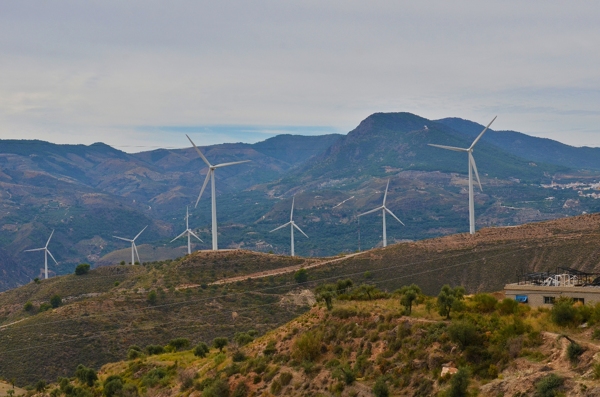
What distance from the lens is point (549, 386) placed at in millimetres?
37250

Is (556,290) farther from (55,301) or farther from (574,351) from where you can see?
(55,301)

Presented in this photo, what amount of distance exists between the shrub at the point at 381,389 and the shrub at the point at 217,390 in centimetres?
1512

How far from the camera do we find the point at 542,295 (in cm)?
5719

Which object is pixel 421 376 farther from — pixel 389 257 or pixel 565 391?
pixel 389 257

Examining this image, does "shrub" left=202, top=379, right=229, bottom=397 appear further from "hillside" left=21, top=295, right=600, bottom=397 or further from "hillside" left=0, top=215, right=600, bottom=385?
"hillside" left=0, top=215, right=600, bottom=385

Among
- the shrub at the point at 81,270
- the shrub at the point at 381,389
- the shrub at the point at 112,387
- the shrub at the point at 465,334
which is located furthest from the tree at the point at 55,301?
the shrub at the point at 465,334

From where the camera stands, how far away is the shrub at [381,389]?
4628 centimetres

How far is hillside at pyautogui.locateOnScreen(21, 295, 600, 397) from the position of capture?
40219 mm

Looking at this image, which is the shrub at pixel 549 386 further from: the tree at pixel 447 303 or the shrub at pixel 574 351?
the tree at pixel 447 303

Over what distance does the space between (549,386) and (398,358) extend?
13493mm

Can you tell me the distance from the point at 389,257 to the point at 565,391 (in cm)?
10281

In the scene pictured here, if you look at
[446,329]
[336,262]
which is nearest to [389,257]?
[336,262]

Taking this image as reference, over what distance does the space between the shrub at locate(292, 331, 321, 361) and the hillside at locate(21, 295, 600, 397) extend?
0.07 metres

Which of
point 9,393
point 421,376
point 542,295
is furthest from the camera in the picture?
point 9,393
